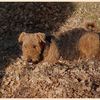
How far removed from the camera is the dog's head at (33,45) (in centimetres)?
870

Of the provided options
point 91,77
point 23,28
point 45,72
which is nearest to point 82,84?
point 91,77

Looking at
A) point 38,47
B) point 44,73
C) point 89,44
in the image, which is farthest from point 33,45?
point 89,44

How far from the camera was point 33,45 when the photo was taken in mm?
8695

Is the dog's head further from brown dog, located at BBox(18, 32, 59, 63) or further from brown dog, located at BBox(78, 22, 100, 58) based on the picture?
brown dog, located at BBox(78, 22, 100, 58)

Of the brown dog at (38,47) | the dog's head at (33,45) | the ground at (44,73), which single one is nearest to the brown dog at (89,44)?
the ground at (44,73)

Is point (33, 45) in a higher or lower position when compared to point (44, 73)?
higher

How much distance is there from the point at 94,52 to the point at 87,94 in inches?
55.9

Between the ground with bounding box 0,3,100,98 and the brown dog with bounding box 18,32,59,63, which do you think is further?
the brown dog with bounding box 18,32,59,63

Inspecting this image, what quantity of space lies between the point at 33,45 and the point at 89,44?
47.1 inches

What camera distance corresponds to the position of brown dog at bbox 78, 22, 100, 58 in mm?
9188

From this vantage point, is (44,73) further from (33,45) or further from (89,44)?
(89,44)

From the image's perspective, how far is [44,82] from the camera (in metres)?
8.51

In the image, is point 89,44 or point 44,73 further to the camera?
point 89,44

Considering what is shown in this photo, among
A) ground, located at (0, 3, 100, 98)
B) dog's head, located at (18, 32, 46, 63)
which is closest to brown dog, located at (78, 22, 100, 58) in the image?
ground, located at (0, 3, 100, 98)
